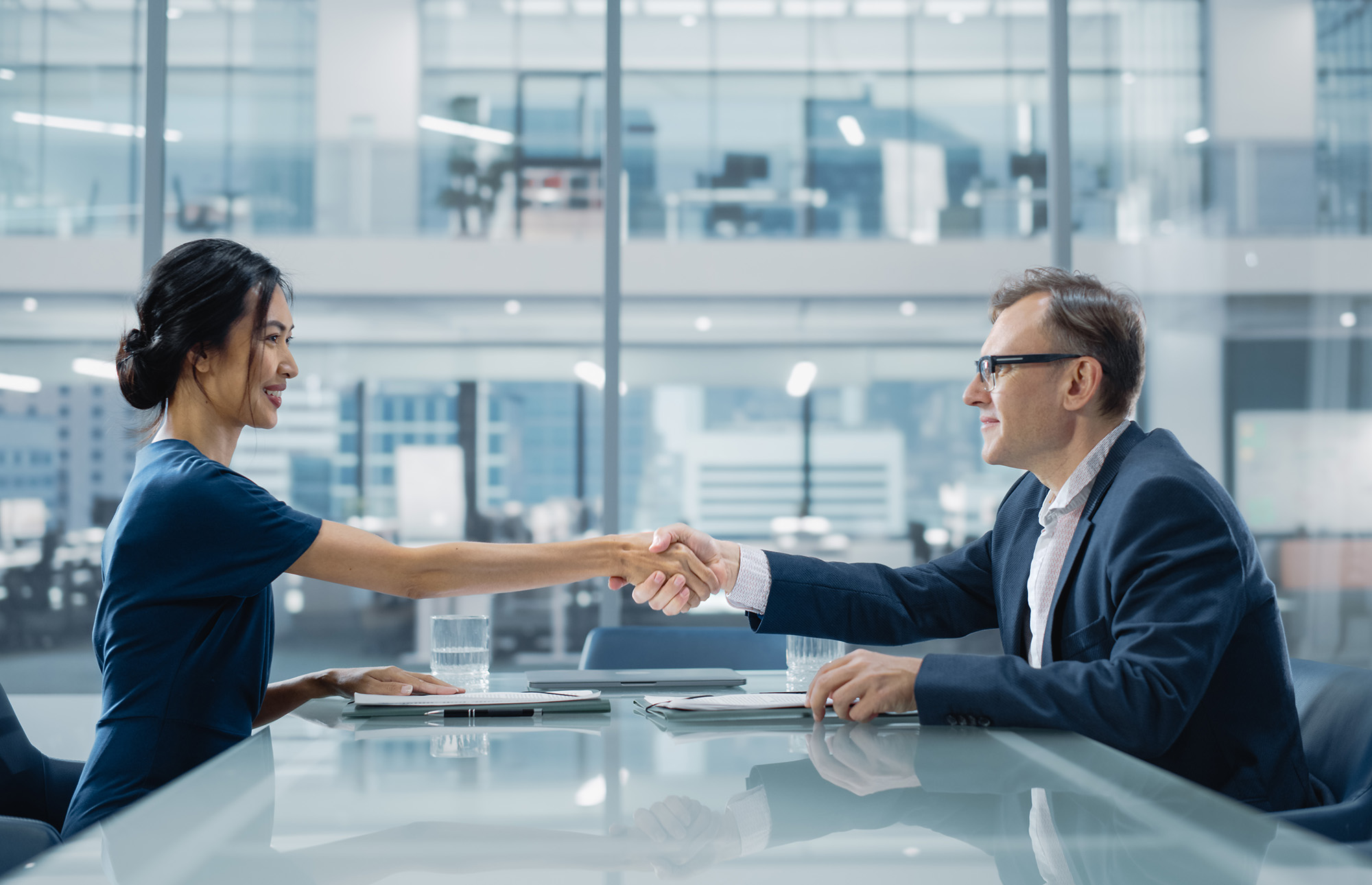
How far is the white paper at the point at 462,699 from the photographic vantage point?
5.18 feet

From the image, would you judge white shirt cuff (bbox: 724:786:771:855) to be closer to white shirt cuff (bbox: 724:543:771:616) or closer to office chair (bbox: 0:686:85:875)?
white shirt cuff (bbox: 724:543:771:616)

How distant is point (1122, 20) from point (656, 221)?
2.42m

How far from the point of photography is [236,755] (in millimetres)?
1175

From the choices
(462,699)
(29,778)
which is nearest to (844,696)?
(462,699)

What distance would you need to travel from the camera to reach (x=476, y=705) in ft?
5.13

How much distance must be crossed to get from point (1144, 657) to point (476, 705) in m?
0.92

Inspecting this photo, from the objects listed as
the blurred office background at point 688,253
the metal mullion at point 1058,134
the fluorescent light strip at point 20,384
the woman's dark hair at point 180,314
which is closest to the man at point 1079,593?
the woman's dark hair at point 180,314

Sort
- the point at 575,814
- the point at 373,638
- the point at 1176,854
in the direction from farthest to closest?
the point at 373,638 < the point at 575,814 < the point at 1176,854

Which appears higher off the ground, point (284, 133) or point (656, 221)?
point (284, 133)

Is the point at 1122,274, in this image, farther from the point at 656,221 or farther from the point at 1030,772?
the point at 1030,772

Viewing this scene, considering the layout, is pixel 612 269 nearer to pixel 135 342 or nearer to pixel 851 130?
pixel 135 342

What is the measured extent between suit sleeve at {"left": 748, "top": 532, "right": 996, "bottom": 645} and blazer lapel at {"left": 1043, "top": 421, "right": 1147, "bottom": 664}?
12.3 inches

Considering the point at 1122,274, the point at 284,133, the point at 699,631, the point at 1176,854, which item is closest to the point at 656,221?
the point at 284,133

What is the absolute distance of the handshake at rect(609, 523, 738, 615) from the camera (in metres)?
2.04
